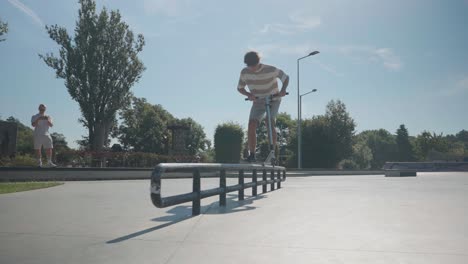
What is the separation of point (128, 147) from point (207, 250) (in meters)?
59.8

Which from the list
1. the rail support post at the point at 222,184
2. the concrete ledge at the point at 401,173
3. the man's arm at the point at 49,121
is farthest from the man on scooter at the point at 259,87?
the concrete ledge at the point at 401,173

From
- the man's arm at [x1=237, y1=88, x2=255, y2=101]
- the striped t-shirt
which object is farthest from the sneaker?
the striped t-shirt

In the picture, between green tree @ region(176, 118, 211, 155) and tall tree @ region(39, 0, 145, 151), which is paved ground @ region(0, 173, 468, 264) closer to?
tall tree @ region(39, 0, 145, 151)

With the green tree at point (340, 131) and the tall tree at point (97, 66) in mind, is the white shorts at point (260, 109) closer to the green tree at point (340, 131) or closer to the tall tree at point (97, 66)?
the tall tree at point (97, 66)

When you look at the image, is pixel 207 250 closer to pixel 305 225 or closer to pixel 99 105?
pixel 305 225

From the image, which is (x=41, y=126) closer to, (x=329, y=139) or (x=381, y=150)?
(x=329, y=139)

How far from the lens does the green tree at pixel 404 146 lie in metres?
103

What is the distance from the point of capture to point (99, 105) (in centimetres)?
2842

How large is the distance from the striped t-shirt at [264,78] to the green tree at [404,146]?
109 metres

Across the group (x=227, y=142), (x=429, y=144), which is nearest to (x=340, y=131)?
(x=227, y=142)

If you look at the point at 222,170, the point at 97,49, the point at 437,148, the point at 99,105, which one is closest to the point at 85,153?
the point at 99,105

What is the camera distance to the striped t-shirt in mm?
6801

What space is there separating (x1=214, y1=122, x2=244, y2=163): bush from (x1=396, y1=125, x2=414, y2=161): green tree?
80.6 m

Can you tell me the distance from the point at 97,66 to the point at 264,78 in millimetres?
24877
